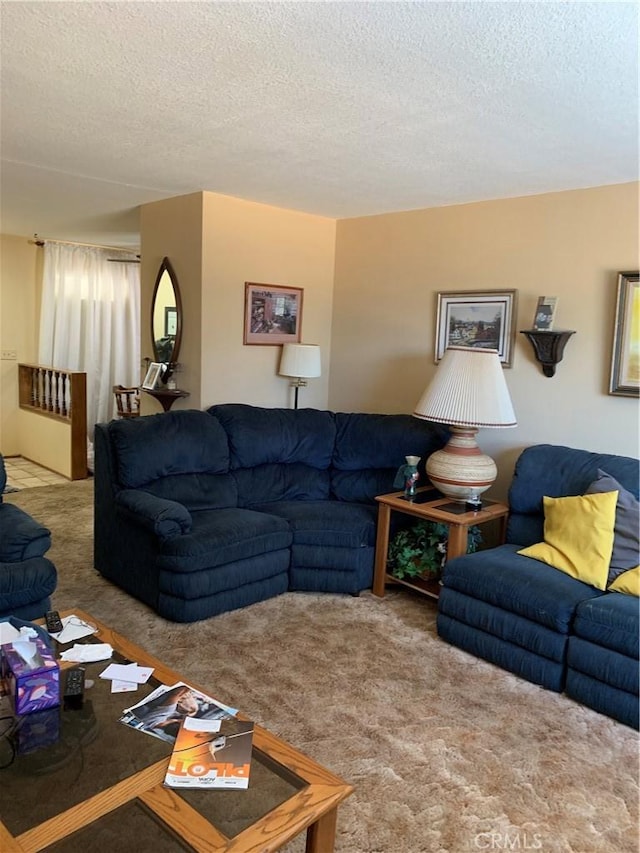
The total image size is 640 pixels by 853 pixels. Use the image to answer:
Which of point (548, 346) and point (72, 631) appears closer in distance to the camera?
point (72, 631)

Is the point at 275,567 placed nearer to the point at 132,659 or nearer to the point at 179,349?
the point at 132,659

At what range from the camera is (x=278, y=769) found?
1607mm

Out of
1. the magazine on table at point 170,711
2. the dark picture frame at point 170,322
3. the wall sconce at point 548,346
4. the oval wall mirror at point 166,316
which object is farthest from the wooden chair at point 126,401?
the magazine on table at point 170,711

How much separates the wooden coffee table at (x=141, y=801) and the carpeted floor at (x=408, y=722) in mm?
459

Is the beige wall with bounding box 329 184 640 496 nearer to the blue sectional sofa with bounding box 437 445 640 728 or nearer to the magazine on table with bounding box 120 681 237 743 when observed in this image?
the blue sectional sofa with bounding box 437 445 640 728

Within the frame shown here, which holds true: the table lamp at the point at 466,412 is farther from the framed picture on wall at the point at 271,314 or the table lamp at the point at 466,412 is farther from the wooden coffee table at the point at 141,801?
the wooden coffee table at the point at 141,801

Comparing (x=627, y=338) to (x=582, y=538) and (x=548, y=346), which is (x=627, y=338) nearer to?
(x=548, y=346)

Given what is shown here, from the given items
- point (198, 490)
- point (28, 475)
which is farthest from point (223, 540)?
point (28, 475)

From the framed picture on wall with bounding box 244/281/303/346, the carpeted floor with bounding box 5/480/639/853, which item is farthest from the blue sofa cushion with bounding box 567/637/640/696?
the framed picture on wall with bounding box 244/281/303/346

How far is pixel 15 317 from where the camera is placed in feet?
22.3

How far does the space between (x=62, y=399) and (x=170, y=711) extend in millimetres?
5088

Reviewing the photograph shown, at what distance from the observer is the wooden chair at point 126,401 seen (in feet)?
21.2

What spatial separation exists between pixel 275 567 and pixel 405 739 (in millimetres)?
1354

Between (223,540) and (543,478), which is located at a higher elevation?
(543,478)
